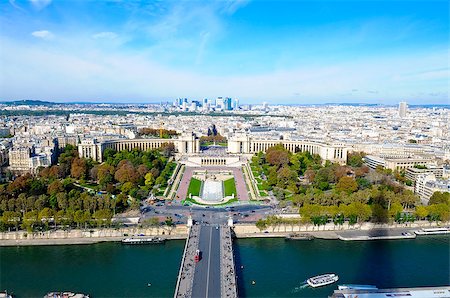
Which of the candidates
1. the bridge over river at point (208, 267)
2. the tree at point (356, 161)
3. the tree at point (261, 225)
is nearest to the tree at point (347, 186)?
the tree at point (261, 225)

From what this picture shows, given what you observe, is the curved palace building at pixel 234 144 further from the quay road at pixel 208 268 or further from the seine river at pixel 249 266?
the quay road at pixel 208 268

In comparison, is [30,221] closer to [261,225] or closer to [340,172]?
[261,225]

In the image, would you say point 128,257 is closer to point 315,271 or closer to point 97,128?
point 315,271

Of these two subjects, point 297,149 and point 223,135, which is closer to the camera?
point 297,149

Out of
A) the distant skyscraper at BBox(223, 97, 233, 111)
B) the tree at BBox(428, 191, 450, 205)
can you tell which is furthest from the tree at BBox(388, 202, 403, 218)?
the distant skyscraper at BBox(223, 97, 233, 111)

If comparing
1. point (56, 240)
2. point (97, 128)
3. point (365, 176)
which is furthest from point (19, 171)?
point (365, 176)

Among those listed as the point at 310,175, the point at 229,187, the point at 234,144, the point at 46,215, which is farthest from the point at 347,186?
the point at 234,144
